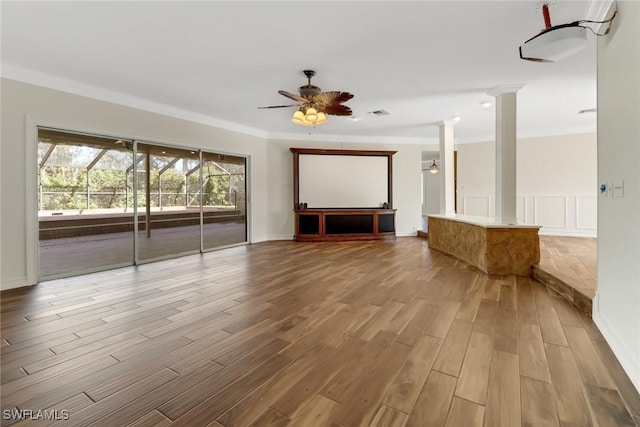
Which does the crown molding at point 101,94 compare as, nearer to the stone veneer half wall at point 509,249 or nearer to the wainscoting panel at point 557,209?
the stone veneer half wall at point 509,249

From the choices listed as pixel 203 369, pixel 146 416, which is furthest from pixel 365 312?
pixel 146 416

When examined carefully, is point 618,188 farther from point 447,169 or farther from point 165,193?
point 165,193

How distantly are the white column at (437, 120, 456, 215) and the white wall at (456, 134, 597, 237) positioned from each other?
8.00 feet

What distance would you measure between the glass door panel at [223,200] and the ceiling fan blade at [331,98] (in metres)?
3.28

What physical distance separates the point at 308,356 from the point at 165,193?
5.39 m

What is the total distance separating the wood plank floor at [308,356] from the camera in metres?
1.47

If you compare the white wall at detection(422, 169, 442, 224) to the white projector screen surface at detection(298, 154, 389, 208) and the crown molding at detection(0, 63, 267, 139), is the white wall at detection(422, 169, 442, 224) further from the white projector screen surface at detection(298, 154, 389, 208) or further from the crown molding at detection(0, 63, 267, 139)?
the crown molding at detection(0, 63, 267, 139)

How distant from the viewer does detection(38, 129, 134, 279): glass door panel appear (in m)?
4.26

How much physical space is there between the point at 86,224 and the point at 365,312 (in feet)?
23.1

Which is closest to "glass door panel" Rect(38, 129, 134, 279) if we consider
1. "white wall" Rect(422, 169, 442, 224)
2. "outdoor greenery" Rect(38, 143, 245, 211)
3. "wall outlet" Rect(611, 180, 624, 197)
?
"outdoor greenery" Rect(38, 143, 245, 211)

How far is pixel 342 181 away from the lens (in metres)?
7.68

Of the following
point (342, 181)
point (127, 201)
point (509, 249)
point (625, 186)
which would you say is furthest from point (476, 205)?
point (127, 201)

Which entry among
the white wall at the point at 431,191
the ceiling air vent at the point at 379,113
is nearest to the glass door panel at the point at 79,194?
the ceiling air vent at the point at 379,113

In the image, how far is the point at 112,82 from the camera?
404cm
